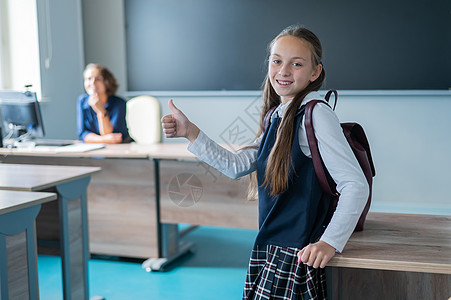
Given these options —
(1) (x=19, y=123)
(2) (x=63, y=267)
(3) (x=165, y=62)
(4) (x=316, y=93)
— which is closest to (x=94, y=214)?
(1) (x=19, y=123)

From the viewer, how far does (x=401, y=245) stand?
1.31 m

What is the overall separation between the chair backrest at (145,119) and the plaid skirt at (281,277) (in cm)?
265

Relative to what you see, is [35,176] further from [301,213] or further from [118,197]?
[301,213]

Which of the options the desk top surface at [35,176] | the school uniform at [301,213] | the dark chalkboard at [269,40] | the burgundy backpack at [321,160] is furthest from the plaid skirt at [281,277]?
the dark chalkboard at [269,40]

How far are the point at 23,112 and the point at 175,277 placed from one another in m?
1.54

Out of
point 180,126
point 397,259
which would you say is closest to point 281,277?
point 397,259

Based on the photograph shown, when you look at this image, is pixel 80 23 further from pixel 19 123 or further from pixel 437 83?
pixel 437 83

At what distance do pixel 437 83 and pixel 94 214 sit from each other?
3.08 metres

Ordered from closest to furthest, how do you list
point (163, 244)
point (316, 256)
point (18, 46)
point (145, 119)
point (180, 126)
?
point (316, 256)
point (180, 126)
point (163, 244)
point (145, 119)
point (18, 46)

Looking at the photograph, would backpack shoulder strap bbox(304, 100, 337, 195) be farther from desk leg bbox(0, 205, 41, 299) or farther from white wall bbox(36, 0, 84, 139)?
white wall bbox(36, 0, 84, 139)

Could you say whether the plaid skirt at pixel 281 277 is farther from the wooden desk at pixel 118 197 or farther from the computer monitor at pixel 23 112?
the computer monitor at pixel 23 112

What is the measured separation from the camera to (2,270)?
1856mm

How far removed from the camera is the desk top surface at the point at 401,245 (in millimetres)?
1180

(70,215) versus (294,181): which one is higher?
(294,181)
